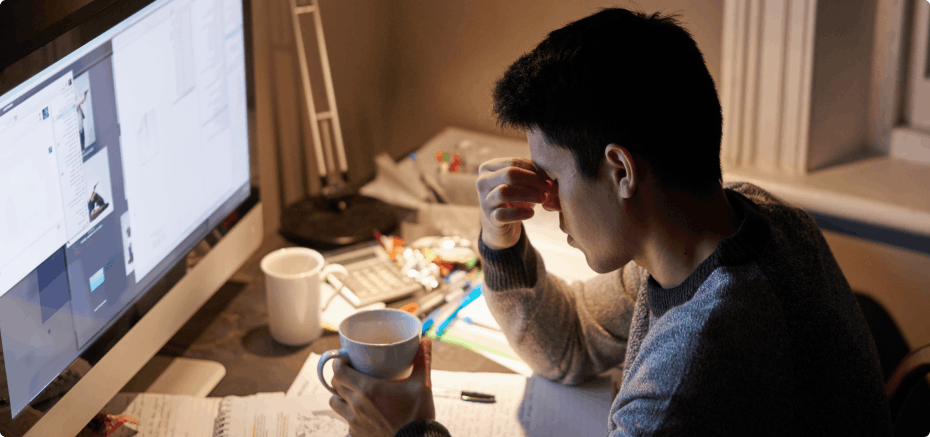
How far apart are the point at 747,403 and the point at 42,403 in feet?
2.23

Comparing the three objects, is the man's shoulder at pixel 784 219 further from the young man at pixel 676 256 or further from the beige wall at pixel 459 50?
the beige wall at pixel 459 50

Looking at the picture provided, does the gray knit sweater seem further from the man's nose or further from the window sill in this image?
the window sill

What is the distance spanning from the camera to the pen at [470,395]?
3.09ft

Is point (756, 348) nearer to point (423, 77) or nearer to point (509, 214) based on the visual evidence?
point (509, 214)

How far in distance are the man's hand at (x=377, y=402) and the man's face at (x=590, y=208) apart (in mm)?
246

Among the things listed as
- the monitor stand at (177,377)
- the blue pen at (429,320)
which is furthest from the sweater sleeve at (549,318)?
the monitor stand at (177,377)

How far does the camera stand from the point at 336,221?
4.52 ft

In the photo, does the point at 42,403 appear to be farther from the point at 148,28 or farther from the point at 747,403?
the point at 747,403

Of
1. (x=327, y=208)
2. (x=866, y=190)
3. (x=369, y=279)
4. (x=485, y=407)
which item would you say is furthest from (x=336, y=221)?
(x=866, y=190)

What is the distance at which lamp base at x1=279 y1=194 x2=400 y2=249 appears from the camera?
1.32 meters

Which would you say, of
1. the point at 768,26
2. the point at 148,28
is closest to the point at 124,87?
the point at 148,28

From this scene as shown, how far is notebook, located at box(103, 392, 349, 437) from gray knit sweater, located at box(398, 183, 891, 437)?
15cm

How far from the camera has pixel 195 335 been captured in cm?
108

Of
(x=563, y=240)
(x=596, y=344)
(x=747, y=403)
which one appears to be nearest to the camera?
(x=747, y=403)
